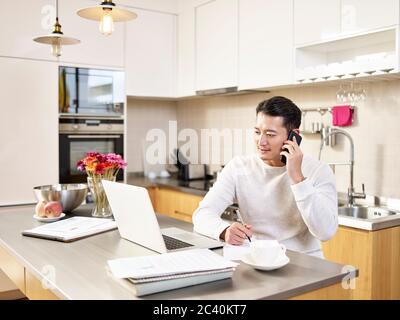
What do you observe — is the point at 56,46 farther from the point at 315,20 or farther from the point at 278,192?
the point at 315,20

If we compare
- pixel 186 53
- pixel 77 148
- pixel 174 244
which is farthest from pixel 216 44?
→ pixel 174 244

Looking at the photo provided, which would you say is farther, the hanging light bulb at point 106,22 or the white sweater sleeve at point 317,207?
the hanging light bulb at point 106,22

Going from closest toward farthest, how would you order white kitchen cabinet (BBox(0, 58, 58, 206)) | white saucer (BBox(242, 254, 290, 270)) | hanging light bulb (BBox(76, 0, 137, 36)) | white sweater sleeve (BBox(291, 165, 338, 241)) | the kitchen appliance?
white saucer (BBox(242, 254, 290, 270)) < white sweater sleeve (BBox(291, 165, 338, 241)) < hanging light bulb (BBox(76, 0, 137, 36)) < white kitchen cabinet (BBox(0, 58, 58, 206)) < the kitchen appliance

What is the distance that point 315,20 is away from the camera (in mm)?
2879

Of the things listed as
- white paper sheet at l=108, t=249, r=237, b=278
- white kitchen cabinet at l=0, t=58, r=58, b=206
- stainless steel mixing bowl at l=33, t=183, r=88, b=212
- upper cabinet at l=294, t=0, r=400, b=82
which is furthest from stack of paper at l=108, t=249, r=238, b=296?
white kitchen cabinet at l=0, t=58, r=58, b=206

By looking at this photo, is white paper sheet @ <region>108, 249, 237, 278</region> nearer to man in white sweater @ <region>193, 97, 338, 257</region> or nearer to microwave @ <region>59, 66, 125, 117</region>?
man in white sweater @ <region>193, 97, 338, 257</region>

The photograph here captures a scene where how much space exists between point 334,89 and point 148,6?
6.18 ft

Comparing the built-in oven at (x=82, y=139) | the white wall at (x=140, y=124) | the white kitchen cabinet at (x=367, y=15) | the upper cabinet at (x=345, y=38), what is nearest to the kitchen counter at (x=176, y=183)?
the white wall at (x=140, y=124)

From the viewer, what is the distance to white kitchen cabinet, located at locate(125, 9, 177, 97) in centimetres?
402

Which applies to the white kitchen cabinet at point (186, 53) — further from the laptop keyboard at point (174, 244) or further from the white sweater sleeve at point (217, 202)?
the laptop keyboard at point (174, 244)

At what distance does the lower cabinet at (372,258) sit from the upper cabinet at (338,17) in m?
1.15

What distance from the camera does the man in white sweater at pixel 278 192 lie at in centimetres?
179

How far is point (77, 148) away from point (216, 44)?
1.45 metres

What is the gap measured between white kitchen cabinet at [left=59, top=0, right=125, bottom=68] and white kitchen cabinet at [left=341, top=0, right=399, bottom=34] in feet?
6.47
